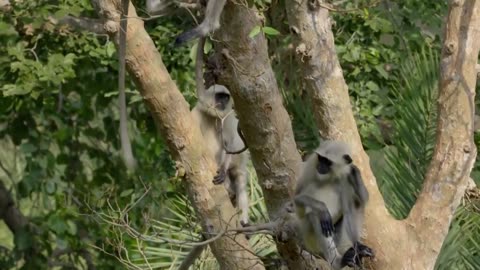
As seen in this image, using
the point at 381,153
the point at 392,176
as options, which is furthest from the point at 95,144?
the point at 392,176

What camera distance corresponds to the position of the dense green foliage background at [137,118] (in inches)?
193

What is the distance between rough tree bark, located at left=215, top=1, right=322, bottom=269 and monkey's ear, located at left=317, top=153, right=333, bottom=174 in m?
0.10

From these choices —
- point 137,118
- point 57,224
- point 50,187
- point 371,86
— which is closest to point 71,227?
point 57,224

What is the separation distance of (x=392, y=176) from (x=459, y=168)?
2.53ft

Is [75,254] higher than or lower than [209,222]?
lower

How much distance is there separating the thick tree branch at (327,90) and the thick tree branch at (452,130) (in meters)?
0.12

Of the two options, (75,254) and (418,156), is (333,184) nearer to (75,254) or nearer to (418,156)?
(418,156)

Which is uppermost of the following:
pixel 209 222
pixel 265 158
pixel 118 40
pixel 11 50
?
pixel 118 40

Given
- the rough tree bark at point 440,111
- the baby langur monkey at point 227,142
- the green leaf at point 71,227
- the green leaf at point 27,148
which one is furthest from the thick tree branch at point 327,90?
the green leaf at point 71,227

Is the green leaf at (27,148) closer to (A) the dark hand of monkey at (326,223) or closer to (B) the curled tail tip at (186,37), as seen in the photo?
(A) the dark hand of monkey at (326,223)

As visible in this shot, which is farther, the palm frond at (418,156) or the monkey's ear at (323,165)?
the palm frond at (418,156)

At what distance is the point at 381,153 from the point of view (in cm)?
555

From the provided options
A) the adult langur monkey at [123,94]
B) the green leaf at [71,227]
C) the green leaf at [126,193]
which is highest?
the adult langur monkey at [123,94]

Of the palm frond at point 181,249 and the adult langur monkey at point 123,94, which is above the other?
the adult langur monkey at point 123,94
